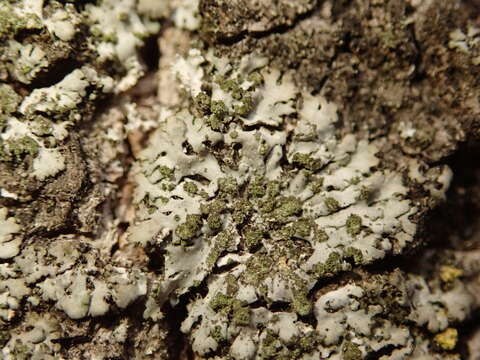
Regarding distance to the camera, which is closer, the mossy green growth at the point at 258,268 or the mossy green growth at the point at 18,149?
the mossy green growth at the point at 18,149

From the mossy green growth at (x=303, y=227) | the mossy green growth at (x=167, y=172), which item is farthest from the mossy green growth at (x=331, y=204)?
the mossy green growth at (x=167, y=172)

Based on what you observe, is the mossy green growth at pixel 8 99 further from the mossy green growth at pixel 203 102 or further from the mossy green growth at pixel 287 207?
the mossy green growth at pixel 287 207

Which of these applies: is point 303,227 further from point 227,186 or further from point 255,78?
point 255,78

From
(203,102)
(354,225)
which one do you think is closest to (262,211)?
(354,225)

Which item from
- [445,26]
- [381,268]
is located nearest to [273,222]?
[381,268]

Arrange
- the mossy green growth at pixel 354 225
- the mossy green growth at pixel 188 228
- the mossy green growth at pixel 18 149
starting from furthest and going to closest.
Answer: the mossy green growth at pixel 354 225, the mossy green growth at pixel 188 228, the mossy green growth at pixel 18 149

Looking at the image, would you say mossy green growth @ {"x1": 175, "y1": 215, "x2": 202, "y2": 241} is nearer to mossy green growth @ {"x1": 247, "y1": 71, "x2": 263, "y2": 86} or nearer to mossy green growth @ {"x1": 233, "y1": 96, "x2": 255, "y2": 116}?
mossy green growth @ {"x1": 233, "y1": 96, "x2": 255, "y2": 116}

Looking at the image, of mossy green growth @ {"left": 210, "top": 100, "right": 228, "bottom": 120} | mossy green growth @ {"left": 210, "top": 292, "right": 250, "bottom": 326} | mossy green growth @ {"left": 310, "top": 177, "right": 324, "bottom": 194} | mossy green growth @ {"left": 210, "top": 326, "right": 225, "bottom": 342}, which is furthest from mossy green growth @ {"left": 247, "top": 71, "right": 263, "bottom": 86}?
mossy green growth @ {"left": 210, "top": 326, "right": 225, "bottom": 342}
